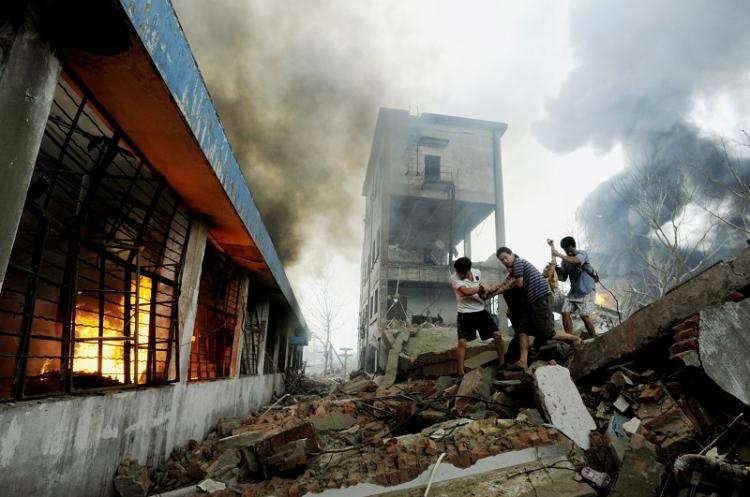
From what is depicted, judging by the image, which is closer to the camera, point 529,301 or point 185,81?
point 185,81

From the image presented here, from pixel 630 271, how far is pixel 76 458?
156 ft

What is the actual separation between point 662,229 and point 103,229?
22.9 meters

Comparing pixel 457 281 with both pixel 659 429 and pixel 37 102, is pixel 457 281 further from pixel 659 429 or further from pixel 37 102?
pixel 37 102

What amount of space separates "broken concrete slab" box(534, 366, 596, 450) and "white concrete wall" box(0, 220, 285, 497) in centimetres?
405

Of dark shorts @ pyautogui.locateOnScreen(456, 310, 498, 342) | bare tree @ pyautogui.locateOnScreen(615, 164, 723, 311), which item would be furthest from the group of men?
bare tree @ pyautogui.locateOnScreen(615, 164, 723, 311)

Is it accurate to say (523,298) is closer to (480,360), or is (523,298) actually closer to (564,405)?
(480,360)

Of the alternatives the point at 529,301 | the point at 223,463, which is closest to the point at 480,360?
the point at 529,301

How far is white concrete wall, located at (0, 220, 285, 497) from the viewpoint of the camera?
246 centimetres

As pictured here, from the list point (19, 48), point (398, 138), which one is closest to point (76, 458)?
point (19, 48)

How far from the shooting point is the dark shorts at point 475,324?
5.66 metres

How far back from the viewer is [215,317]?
6.77 meters

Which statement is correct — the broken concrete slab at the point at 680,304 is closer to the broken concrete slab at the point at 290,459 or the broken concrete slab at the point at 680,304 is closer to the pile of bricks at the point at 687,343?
the pile of bricks at the point at 687,343

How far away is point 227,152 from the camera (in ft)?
13.4

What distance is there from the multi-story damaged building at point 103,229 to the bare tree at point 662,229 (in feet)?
48.5
